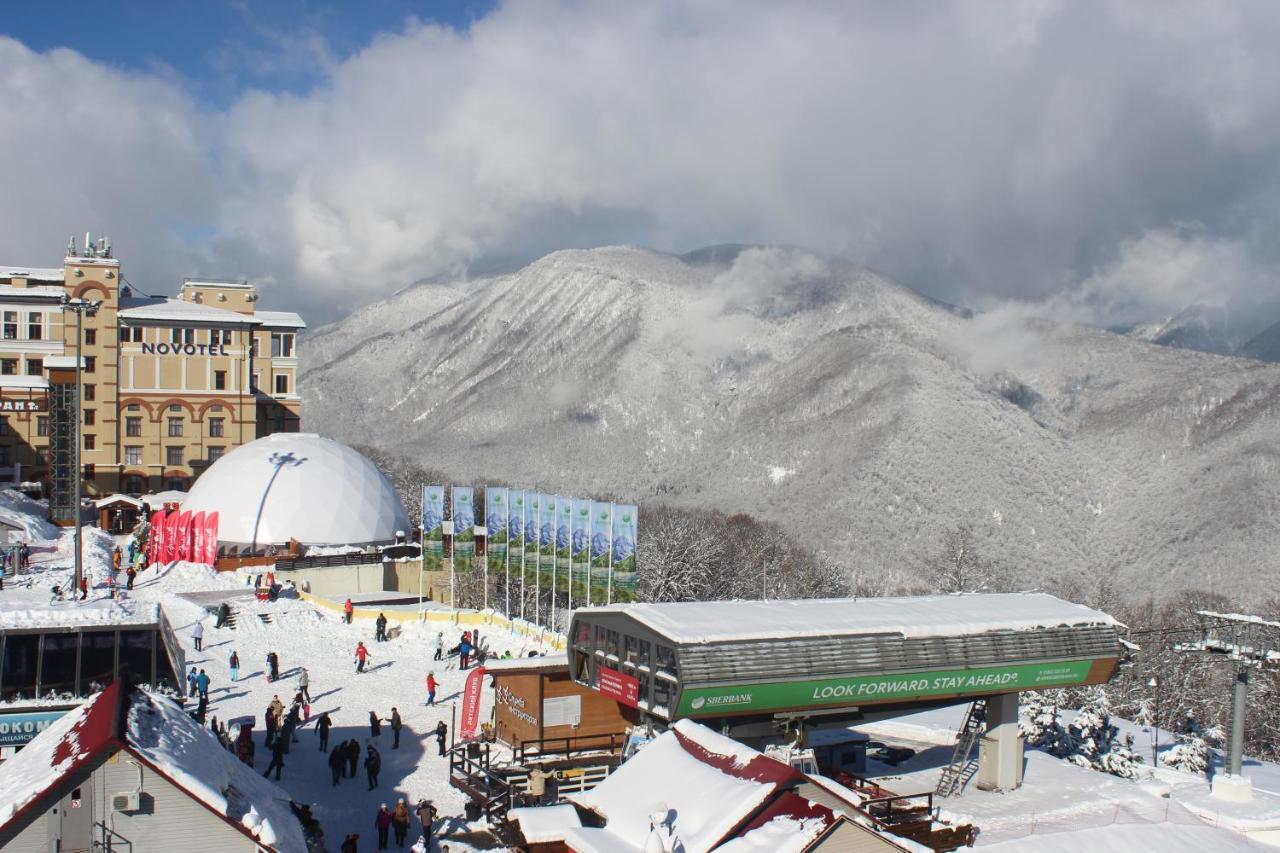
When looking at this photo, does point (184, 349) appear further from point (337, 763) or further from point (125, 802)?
point (125, 802)

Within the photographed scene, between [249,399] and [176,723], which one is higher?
[249,399]

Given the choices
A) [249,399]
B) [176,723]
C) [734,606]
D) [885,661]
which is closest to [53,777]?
[176,723]

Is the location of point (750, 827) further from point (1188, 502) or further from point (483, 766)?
point (1188, 502)

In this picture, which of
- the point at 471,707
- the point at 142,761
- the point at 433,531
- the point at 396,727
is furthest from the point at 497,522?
the point at 142,761

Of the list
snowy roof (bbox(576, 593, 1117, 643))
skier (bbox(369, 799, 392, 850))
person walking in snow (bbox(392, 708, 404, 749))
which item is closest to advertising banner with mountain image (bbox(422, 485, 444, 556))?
person walking in snow (bbox(392, 708, 404, 749))

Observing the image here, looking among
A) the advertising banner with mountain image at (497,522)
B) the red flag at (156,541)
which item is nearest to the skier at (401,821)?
the advertising banner with mountain image at (497,522)

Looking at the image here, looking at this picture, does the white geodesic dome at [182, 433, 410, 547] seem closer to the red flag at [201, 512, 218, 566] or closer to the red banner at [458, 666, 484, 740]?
the red flag at [201, 512, 218, 566]
